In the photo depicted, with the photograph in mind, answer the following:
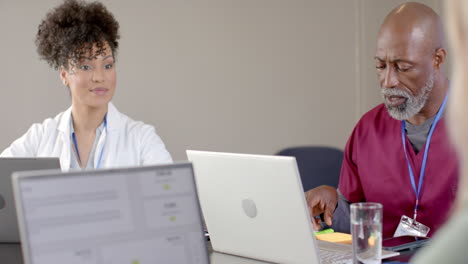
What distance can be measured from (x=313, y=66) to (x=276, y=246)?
2.80m

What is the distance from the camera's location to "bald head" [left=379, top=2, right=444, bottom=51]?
2.39 m

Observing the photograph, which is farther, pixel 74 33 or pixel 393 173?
pixel 74 33

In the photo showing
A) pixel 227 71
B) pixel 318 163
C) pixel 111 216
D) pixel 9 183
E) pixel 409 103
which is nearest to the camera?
pixel 111 216

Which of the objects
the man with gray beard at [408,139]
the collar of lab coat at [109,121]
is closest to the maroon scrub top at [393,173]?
the man with gray beard at [408,139]

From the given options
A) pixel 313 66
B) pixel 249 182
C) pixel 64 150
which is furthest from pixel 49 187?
pixel 313 66

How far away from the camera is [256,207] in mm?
1653

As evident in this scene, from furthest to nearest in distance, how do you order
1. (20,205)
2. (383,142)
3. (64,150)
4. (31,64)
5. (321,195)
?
(31,64), (64,150), (383,142), (321,195), (20,205)

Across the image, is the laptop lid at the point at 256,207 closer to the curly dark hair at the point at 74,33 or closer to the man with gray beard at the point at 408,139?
the man with gray beard at the point at 408,139

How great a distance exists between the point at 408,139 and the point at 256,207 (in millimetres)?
980

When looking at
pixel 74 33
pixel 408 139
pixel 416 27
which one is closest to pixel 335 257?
pixel 408 139

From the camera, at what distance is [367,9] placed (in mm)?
4395

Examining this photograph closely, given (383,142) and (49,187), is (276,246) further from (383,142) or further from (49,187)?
(383,142)

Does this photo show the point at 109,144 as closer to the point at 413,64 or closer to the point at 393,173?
the point at 393,173

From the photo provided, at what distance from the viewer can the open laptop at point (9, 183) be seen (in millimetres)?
1785
